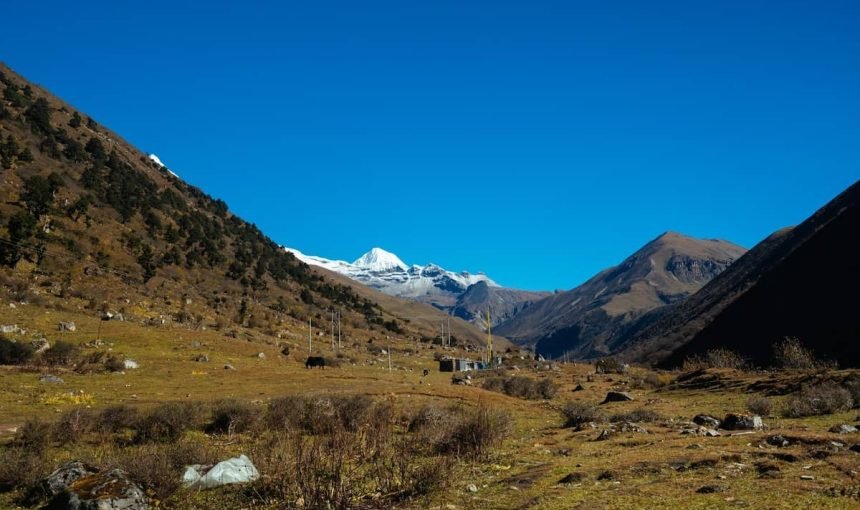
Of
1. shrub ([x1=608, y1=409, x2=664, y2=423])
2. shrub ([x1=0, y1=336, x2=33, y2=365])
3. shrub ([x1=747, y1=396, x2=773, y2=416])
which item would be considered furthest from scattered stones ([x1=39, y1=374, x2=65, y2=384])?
shrub ([x1=747, y1=396, x2=773, y2=416])

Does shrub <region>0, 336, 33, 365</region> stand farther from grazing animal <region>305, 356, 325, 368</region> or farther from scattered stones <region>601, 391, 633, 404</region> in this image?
scattered stones <region>601, 391, 633, 404</region>

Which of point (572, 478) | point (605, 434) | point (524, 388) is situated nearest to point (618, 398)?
point (524, 388)

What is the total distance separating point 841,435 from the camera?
17.7 metres

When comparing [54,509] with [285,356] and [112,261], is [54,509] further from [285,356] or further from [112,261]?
[112,261]

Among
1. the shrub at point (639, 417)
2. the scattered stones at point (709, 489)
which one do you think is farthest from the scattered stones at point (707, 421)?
the scattered stones at point (709, 489)

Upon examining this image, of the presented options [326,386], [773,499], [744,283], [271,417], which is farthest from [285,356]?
[744,283]

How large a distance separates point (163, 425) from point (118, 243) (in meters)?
68.8

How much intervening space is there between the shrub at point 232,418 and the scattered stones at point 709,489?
15002 millimetres

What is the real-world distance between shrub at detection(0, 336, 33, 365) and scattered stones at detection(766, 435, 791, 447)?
37.8 m

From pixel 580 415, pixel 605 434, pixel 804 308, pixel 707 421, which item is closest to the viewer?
pixel 605 434

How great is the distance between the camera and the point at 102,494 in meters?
12.2

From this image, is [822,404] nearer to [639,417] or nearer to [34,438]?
[639,417]

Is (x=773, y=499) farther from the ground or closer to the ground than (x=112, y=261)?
closer to the ground

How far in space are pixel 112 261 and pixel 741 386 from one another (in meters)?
67.0
